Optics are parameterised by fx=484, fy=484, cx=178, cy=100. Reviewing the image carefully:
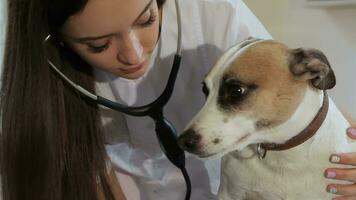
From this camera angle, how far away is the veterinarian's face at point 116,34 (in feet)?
2.77

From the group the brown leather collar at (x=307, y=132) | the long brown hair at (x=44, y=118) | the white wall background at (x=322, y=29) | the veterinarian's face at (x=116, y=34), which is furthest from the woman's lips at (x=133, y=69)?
the white wall background at (x=322, y=29)

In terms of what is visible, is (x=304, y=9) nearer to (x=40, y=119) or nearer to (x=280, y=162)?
(x=280, y=162)

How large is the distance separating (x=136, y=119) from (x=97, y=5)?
1.24 ft

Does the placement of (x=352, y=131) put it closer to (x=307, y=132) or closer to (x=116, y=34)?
(x=307, y=132)

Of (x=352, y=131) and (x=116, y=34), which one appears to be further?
(x=352, y=131)

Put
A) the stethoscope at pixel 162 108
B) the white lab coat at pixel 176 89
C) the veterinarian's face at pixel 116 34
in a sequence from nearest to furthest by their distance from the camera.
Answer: the veterinarian's face at pixel 116 34 < the stethoscope at pixel 162 108 < the white lab coat at pixel 176 89

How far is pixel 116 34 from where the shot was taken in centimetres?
89

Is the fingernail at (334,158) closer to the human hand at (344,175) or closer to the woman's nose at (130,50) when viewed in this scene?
the human hand at (344,175)

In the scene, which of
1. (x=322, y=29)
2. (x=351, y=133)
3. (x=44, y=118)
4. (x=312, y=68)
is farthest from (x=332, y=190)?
(x=322, y=29)

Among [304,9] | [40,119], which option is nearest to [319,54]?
[40,119]

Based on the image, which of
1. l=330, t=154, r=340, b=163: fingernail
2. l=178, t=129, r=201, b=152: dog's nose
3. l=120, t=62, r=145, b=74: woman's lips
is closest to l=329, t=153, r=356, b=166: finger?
l=330, t=154, r=340, b=163: fingernail

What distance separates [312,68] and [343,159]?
191mm

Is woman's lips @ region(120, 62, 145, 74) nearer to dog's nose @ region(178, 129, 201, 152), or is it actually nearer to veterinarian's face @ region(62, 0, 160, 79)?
veterinarian's face @ region(62, 0, 160, 79)

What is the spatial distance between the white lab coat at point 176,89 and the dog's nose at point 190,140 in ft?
0.83
